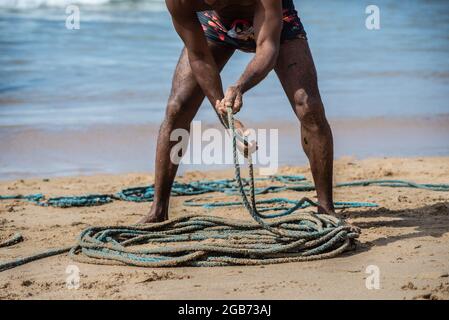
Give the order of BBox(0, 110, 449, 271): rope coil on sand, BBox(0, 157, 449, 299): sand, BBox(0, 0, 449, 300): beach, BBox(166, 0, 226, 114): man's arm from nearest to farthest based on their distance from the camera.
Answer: BBox(0, 157, 449, 299): sand < BBox(0, 0, 449, 300): beach < BBox(0, 110, 449, 271): rope coil on sand < BBox(166, 0, 226, 114): man's arm

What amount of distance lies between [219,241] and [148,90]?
5.90 m

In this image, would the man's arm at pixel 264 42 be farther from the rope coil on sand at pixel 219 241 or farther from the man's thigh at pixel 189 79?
the man's thigh at pixel 189 79

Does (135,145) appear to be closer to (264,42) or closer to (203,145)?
(203,145)

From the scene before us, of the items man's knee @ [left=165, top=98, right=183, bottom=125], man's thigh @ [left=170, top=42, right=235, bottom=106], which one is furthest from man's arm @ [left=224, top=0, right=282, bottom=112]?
man's knee @ [left=165, top=98, right=183, bottom=125]

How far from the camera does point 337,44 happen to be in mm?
13789

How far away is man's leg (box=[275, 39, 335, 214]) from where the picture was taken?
479cm

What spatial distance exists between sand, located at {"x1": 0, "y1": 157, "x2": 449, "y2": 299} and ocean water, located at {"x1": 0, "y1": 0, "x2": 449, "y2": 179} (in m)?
1.53

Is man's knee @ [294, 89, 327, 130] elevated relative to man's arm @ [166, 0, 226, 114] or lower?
lower

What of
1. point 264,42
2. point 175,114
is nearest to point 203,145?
point 175,114

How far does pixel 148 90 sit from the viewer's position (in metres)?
10.4

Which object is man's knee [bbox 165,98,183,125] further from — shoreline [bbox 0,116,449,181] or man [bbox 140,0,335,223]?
shoreline [bbox 0,116,449,181]

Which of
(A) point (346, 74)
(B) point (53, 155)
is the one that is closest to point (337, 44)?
(A) point (346, 74)

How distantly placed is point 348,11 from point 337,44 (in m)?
5.33
